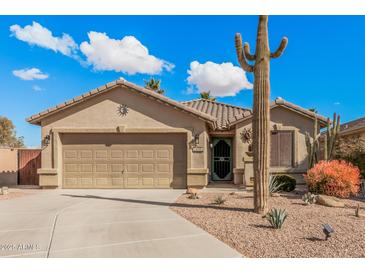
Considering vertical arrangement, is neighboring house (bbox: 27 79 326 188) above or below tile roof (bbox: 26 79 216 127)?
below

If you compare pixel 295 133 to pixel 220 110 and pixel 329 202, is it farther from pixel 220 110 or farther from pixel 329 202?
pixel 329 202

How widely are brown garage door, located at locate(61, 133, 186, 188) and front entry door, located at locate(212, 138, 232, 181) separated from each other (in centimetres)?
383

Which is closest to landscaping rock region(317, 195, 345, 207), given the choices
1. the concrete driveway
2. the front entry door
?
the concrete driveway

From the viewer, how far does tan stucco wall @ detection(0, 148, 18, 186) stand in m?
15.1

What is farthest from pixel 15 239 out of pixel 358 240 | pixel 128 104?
pixel 128 104

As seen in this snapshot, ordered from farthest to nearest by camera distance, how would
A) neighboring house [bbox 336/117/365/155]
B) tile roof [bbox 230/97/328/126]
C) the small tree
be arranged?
the small tree, tile roof [bbox 230/97/328/126], neighboring house [bbox 336/117/365/155]

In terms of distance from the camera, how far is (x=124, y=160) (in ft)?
42.7

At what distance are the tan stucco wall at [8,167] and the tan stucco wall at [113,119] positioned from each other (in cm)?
366

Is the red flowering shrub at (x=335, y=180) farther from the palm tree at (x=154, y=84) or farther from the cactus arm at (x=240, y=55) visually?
the palm tree at (x=154, y=84)

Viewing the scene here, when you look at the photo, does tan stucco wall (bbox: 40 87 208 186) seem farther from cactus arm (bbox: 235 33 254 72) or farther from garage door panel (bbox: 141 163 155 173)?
cactus arm (bbox: 235 33 254 72)

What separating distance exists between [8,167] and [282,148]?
15.1 metres

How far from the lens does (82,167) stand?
13.1m

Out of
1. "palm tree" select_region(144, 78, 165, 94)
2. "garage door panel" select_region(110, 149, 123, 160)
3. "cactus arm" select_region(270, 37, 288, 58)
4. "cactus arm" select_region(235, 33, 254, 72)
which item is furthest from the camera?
"palm tree" select_region(144, 78, 165, 94)

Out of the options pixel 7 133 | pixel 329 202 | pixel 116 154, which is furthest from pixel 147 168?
pixel 7 133
